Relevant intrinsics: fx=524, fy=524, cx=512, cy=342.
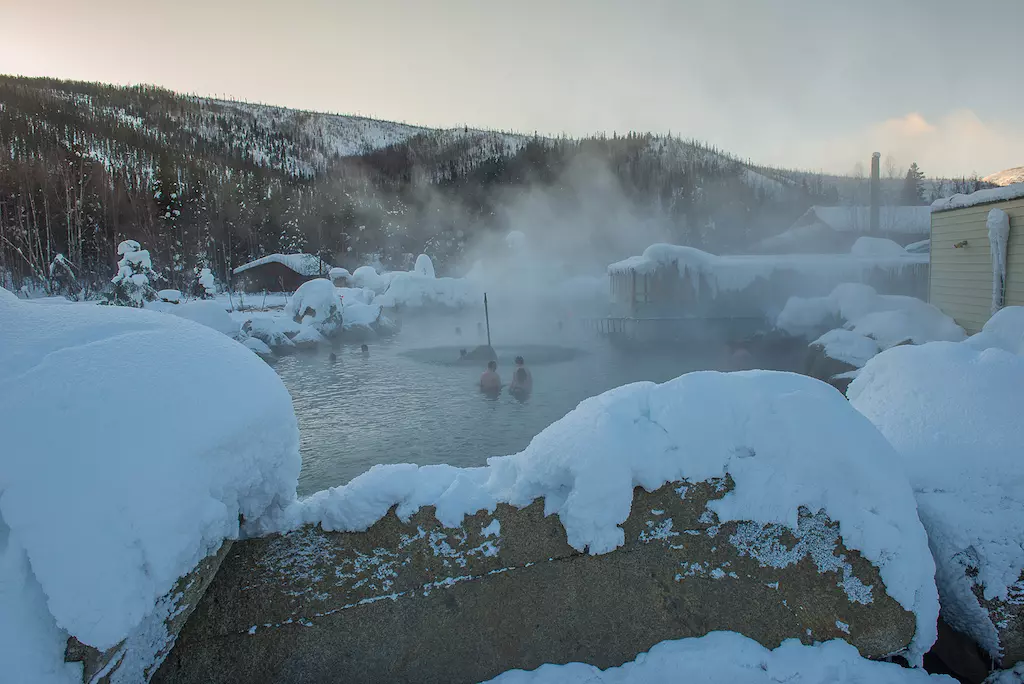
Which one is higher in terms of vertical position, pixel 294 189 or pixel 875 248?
pixel 294 189

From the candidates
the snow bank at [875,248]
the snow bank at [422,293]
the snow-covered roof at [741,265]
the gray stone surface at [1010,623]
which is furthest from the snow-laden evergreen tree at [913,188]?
the gray stone surface at [1010,623]

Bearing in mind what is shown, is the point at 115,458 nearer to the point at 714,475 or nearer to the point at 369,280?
the point at 714,475

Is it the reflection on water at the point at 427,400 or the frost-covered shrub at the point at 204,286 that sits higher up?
the frost-covered shrub at the point at 204,286

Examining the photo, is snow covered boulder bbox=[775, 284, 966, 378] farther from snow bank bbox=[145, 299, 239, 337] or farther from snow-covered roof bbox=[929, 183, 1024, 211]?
snow bank bbox=[145, 299, 239, 337]

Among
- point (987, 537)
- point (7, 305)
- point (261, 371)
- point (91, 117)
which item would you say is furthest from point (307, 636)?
point (91, 117)

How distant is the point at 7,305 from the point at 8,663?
1.42 meters

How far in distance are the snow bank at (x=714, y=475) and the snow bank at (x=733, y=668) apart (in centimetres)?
34

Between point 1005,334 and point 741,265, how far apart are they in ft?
39.1

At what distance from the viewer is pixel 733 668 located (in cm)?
230

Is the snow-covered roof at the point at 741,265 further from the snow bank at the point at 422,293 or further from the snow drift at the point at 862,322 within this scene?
the snow bank at the point at 422,293

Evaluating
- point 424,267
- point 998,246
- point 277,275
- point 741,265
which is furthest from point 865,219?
point 277,275

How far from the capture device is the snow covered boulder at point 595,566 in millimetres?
2400

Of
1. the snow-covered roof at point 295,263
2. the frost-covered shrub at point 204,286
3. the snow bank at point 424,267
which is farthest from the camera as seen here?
the snow-covered roof at point 295,263

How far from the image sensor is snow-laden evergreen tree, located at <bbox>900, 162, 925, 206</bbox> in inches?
1692
